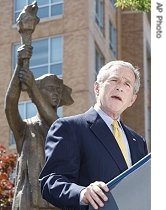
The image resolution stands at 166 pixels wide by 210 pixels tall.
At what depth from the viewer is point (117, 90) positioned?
3000 mm

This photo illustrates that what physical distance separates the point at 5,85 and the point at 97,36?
4.06 meters

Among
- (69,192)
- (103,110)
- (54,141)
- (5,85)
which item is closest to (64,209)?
(69,192)

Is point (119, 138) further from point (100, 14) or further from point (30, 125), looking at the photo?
point (100, 14)

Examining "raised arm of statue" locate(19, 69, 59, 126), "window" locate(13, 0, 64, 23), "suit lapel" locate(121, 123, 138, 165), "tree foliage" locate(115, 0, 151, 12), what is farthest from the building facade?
"suit lapel" locate(121, 123, 138, 165)

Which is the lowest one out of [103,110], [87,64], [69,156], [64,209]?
[64,209]

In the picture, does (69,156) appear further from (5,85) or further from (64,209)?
(5,85)

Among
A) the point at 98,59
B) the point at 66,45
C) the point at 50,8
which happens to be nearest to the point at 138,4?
the point at 66,45

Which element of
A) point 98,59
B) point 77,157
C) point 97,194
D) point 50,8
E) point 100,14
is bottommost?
point 97,194

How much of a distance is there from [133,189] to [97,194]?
14 cm

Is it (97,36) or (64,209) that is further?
(97,36)

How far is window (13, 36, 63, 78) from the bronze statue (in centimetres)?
1857

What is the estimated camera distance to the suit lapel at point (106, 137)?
9.66 feet

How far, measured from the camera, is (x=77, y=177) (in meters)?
2.91

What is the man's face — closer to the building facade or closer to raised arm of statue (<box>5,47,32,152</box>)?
raised arm of statue (<box>5,47,32,152</box>)
